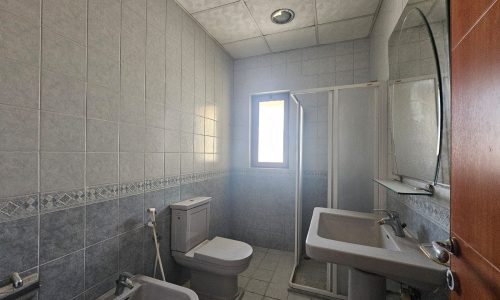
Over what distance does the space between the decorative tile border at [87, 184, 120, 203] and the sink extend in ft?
1.71

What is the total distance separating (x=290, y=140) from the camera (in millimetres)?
2520

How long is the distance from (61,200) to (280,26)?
2212 millimetres

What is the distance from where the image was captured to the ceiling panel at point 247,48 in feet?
7.74

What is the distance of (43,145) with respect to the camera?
3.13 ft

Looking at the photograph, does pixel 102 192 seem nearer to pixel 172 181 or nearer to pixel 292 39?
pixel 172 181

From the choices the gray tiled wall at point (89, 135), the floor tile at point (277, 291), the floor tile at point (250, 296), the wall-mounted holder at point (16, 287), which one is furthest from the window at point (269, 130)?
the wall-mounted holder at point (16, 287)

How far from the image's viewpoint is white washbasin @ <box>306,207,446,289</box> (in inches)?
31.6

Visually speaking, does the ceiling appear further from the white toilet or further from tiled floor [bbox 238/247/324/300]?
tiled floor [bbox 238/247/324/300]

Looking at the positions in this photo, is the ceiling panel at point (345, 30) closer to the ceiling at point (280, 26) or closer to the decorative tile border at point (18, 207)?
the ceiling at point (280, 26)

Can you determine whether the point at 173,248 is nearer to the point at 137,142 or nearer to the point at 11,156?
the point at 137,142

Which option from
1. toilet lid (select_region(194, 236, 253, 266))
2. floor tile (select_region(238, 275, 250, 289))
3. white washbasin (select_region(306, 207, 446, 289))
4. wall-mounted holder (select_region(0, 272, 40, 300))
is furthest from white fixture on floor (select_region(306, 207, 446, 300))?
wall-mounted holder (select_region(0, 272, 40, 300))

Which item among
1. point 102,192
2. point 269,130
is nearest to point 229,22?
point 269,130

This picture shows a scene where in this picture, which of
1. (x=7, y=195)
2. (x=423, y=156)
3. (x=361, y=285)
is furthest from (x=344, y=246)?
(x=7, y=195)

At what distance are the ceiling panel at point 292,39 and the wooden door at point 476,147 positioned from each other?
1.77m
